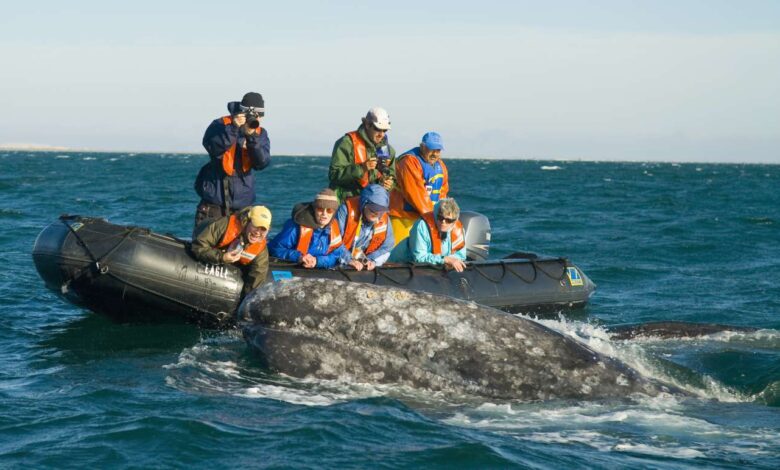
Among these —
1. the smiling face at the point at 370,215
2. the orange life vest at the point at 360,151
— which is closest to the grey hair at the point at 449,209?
the smiling face at the point at 370,215

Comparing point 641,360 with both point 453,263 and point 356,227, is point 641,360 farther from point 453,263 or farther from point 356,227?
point 356,227

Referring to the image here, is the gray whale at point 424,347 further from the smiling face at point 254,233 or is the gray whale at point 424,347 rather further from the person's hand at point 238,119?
the person's hand at point 238,119

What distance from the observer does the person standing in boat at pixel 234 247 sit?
34.0 ft

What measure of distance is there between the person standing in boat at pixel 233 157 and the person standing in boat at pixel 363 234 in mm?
1110

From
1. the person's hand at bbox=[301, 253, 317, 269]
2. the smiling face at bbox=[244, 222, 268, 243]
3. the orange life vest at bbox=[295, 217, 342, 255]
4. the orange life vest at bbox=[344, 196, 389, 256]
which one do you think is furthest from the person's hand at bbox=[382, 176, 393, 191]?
the smiling face at bbox=[244, 222, 268, 243]

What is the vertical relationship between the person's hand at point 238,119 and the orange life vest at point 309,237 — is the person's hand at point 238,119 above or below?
above

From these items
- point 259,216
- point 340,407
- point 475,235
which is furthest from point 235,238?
point 475,235

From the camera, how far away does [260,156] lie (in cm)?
1139

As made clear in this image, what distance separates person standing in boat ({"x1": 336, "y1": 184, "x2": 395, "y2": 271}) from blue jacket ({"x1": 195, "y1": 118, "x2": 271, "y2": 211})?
111 cm

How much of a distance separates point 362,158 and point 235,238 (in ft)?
8.20

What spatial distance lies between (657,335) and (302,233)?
4079 mm

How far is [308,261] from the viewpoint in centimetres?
1103

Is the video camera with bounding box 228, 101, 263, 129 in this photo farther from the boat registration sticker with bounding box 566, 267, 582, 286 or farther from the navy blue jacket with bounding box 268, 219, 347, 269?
the boat registration sticker with bounding box 566, 267, 582, 286

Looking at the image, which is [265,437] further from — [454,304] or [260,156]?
[260,156]
